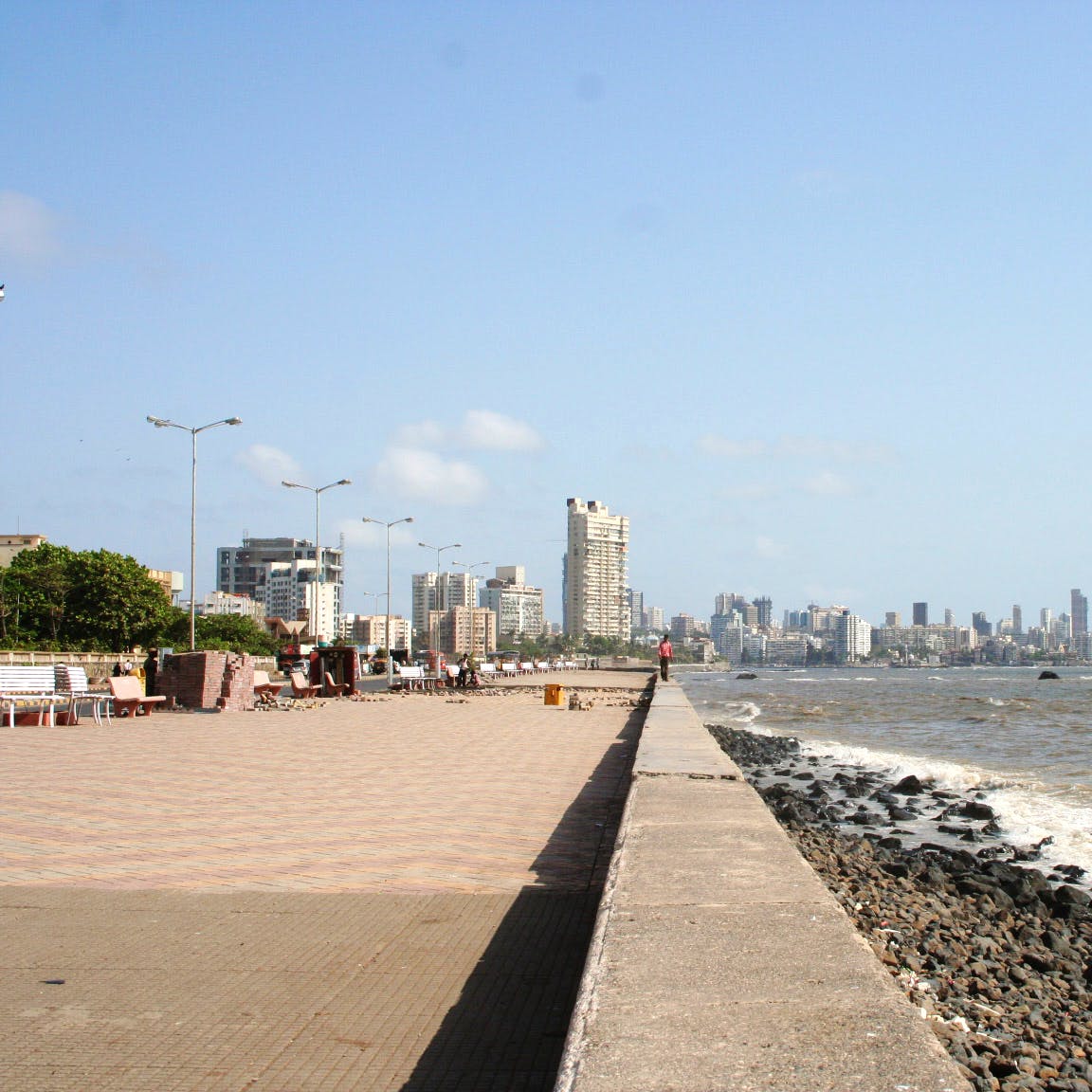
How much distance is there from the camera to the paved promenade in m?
3.80

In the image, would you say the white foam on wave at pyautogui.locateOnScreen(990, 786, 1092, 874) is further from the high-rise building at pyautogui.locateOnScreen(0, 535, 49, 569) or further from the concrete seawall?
the high-rise building at pyautogui.locateOnScreen(0, 535, 49, 569)

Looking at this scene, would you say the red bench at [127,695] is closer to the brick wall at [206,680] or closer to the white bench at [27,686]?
the white bench at [27,686]

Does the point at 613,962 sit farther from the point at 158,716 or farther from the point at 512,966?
the point at 158,716

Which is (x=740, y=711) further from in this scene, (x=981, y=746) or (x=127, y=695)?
(x=127, y=695)

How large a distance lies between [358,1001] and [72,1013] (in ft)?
3.35

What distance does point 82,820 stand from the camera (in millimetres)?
8430

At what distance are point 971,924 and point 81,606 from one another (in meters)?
69.2

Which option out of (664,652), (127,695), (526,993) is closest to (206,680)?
(127,695)

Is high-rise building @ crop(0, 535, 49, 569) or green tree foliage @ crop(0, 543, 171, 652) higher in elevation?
high-rise building @ crop(0, 535, 49, 569)

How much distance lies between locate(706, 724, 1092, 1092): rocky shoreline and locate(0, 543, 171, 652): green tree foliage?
60730 millimetres

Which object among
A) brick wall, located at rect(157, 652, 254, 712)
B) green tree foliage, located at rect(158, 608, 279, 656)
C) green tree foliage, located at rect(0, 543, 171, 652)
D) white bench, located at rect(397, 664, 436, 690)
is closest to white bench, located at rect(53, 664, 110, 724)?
brick wall, located at rect(157, 652, 254, 712)

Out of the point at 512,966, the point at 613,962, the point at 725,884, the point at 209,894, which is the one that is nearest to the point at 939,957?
the point at 725,884

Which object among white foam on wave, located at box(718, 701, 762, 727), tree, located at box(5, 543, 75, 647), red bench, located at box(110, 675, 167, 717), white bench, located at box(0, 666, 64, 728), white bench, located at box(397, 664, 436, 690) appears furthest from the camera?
tree, located at box(5, 543, 75, 647)

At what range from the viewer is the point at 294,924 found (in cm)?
545
